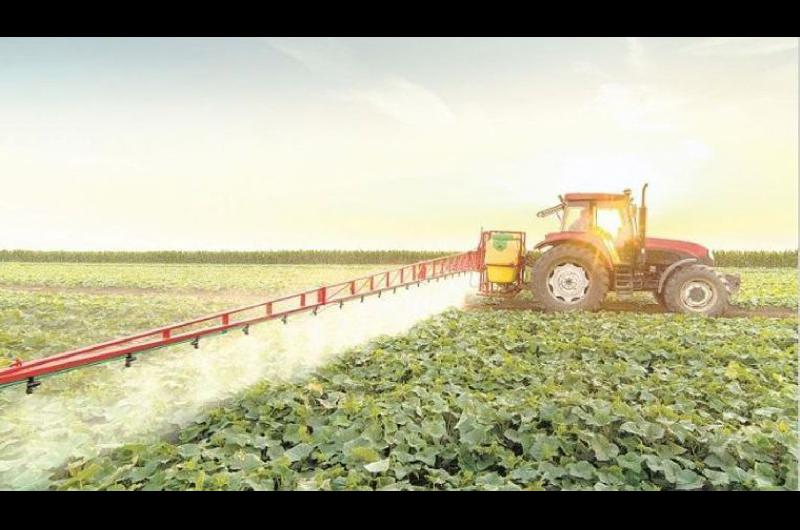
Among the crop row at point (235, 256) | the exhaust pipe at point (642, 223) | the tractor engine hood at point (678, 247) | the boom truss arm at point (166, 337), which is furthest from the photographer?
the crop row at point (235, 256)

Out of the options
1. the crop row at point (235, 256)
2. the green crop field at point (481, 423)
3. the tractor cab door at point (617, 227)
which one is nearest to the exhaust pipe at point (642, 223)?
the tractor cab door at point (617, 227)

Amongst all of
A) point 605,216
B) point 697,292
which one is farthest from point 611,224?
point 697,292

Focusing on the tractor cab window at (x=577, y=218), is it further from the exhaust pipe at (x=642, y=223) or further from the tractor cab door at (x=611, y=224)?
the exhaust pipe at (x=642, y=223)

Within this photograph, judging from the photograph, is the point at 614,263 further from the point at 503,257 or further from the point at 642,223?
the point at 503,257

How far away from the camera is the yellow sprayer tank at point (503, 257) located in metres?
11.4

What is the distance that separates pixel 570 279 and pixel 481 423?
6711 millimetres

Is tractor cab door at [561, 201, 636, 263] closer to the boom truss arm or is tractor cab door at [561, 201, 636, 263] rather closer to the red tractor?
the red tractor

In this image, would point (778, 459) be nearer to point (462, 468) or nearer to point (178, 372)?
point (462, 468)

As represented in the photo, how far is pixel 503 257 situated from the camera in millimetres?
11430

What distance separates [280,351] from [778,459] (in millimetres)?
4508

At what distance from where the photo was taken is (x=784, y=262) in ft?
113

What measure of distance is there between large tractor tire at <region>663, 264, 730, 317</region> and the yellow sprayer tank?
2.80 meters

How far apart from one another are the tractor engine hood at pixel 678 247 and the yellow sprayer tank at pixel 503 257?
7.96 feet

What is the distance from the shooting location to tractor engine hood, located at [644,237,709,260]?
34.2ft
